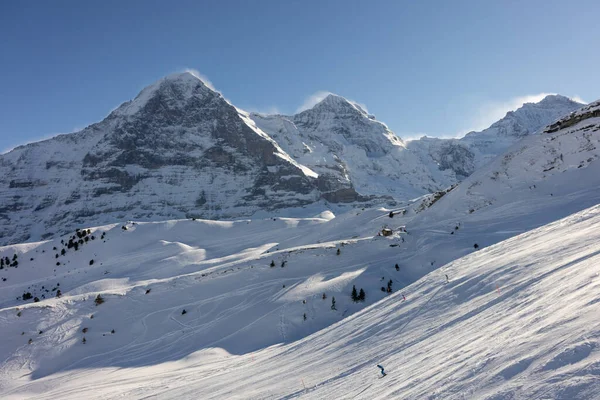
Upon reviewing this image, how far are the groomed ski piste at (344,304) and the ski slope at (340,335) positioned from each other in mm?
57

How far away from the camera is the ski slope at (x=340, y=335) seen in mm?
4609

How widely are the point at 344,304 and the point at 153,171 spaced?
5229 inches

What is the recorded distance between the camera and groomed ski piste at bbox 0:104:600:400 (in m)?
5.36

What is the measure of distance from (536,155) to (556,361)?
36.2 metres

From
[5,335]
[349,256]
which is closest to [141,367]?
[5,335]

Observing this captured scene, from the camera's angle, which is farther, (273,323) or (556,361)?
(273,323)

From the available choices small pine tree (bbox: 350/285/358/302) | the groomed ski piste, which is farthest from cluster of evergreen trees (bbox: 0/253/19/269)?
small pine tree (bbox: 350/285/358/302)

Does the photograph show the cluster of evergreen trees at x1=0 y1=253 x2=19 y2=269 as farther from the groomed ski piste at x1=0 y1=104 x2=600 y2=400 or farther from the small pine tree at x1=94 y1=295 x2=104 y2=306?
the small pine tree at x1=94 y1=295 x2=104 y2=306

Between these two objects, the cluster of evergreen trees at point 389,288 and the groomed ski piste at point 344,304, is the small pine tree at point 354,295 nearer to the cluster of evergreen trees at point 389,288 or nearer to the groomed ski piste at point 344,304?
the groomed ski piste at point 344,304

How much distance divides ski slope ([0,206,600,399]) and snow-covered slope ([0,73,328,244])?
100717mm

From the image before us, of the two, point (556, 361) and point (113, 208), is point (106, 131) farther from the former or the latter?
point (556, 361)

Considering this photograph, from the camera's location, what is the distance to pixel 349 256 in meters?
27.2

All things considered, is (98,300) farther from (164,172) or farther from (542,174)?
(164,172)

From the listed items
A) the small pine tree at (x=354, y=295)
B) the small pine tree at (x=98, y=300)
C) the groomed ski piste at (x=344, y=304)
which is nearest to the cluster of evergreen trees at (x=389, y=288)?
the groomed ski piste at (x=344, y=304)
